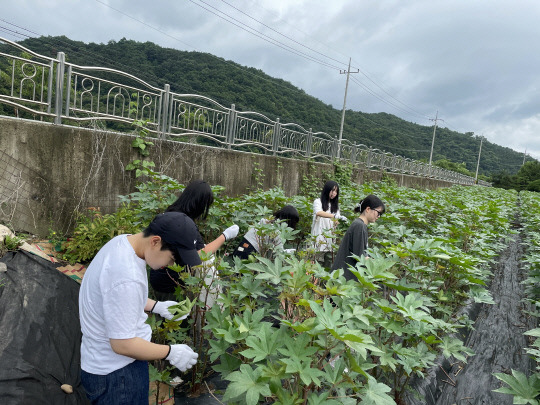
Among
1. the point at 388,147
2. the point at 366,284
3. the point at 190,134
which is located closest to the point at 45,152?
the point at 190,134

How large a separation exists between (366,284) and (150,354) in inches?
44.4

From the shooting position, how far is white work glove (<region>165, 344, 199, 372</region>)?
73.4 inches

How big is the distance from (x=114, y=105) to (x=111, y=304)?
5118 millimetres

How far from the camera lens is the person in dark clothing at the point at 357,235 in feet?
12.0

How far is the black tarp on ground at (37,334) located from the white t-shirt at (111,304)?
0.62 m

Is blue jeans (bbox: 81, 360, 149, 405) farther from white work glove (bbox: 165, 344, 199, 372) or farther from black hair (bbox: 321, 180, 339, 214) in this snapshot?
black hair (bbox: 321, 180, 339, 214)

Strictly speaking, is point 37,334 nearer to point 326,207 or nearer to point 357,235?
point 357,235

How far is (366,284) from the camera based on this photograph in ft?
5.87

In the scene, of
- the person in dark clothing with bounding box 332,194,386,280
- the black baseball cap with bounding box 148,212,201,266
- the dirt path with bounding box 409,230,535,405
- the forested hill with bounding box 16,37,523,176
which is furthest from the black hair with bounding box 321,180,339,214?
the forested hill with bounding box 16,37,523,176

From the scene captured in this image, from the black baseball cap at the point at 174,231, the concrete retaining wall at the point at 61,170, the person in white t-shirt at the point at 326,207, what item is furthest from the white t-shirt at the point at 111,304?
the person in white t-shirt at the point at 326,207

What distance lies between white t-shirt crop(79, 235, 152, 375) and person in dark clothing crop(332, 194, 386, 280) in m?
2.38

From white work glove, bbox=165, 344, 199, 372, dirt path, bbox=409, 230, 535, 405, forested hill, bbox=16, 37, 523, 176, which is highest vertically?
forested hill, bbox=16, 37, 523, 176

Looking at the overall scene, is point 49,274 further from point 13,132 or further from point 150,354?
point 13,132

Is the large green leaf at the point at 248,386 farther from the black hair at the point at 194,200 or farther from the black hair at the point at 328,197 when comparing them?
the black hair at the point at 328,197
